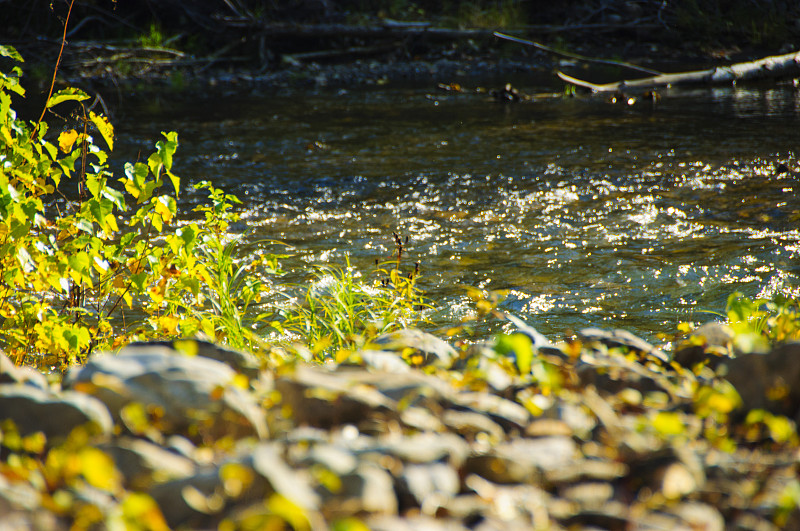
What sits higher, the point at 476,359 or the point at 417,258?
the point at 476,359

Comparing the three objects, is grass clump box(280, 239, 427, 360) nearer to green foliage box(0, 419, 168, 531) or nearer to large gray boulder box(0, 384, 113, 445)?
large gray boulder box(0, 384, 113, 445)

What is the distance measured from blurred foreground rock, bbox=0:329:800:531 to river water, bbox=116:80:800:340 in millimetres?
552

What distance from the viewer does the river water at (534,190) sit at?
473 centimetres

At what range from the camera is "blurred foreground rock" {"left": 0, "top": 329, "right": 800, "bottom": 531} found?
4.66ft

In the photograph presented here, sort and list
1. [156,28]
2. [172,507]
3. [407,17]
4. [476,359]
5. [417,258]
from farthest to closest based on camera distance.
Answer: [407,17] < [156,28] < [417,258] < [476,359] < [172,507]

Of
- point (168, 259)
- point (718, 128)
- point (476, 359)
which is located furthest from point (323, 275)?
point (718, 128)

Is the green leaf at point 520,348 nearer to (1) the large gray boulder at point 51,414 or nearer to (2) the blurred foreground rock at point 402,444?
(2) the blurred foreground rock at point 402,444

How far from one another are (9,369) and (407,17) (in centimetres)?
1634

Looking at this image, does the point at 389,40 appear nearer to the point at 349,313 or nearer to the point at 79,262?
the point at 349,313

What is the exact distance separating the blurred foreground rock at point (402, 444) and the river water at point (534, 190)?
1.81 feet

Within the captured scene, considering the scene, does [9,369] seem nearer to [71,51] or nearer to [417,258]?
[417,258]

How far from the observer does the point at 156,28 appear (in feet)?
49.3

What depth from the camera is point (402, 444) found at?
1604 millimetres

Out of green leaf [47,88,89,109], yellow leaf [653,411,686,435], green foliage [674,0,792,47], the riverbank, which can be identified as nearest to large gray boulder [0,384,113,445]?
yellow leaf [653,411,686,435]
